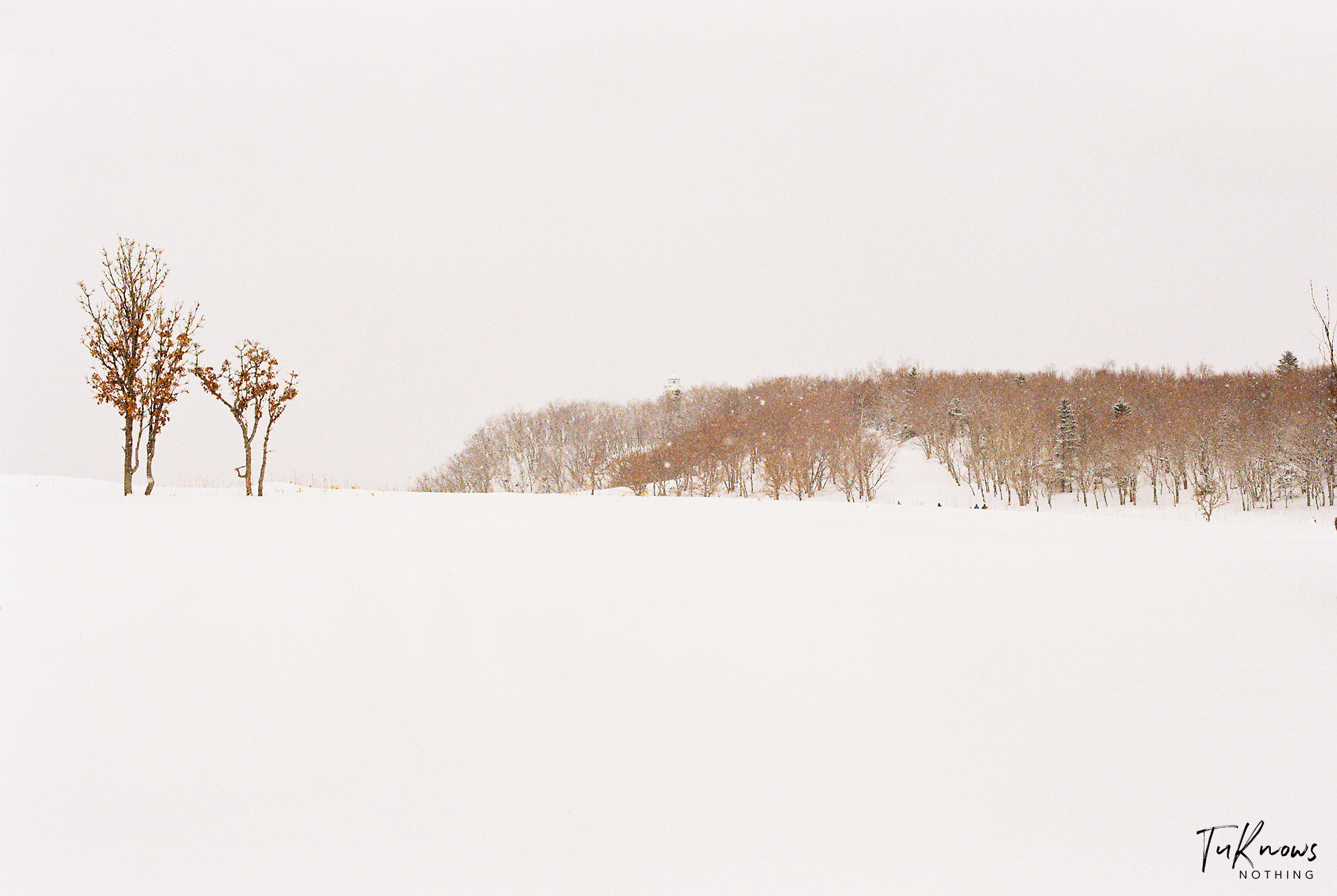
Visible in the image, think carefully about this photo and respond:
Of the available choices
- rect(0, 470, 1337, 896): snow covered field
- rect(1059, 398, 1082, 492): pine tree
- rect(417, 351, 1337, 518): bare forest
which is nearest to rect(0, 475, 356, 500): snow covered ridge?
rect(0, 470, 1337, 896): snow covered field

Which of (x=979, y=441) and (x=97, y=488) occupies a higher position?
(x=979, y=441)

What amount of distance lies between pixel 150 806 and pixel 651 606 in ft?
12.0

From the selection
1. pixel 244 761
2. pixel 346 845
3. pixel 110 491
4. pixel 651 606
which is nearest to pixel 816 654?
pixel 651 606

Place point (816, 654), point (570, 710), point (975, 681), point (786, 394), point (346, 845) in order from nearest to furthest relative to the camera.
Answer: point (346, 845) → point (570, 710) → point (975, 681) → point (816, 654) → point (786, 394)

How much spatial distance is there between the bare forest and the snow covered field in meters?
25.8

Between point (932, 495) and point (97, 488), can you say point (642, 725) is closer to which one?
point (97, 488)

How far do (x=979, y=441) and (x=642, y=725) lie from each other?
170 feet

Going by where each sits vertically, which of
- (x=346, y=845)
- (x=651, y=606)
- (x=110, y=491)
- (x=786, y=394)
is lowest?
(x=346, y=845)

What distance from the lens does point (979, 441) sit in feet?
162

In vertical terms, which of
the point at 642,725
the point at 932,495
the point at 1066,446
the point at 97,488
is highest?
the point at 1066,446

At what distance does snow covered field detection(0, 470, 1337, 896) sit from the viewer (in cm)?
317

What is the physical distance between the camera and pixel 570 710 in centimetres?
415

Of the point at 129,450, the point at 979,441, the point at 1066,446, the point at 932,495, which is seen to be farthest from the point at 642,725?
the point at 1066,446

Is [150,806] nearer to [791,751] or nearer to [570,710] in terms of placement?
[570,710]
